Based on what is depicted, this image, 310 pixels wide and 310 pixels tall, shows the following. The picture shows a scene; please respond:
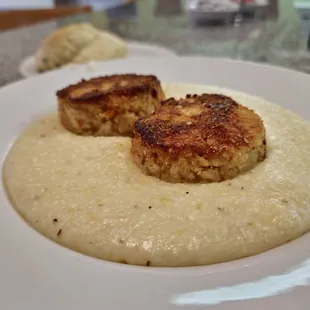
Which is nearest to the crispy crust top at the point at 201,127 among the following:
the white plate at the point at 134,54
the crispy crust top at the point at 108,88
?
the crispy crust top at the point at 108,88

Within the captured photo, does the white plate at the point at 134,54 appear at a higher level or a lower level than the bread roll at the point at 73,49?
lower

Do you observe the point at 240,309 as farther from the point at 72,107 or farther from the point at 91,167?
the point at 72,107

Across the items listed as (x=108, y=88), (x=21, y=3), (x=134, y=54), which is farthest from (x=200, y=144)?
(x=21, y=3)

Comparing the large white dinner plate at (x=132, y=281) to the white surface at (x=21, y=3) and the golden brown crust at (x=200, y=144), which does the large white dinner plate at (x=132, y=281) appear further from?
the white surface at (x=21, y=3)

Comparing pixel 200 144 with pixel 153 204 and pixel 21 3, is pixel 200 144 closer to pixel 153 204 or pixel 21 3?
pixel 153 204

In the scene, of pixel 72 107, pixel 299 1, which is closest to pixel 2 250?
pixel 72 107

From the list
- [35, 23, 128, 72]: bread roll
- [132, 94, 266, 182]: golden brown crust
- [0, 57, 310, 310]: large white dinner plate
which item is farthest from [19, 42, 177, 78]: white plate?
[0, 57, 310, 310]: large white dinner plate
